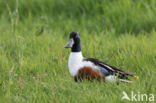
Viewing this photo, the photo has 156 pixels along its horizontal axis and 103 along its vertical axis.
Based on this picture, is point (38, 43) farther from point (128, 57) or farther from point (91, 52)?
point (128, 57)

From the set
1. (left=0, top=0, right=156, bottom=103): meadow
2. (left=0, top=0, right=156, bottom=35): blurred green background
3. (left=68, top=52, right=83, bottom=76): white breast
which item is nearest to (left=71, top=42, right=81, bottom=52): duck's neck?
(left=68, top=52, right=83, bottom=76): white breast

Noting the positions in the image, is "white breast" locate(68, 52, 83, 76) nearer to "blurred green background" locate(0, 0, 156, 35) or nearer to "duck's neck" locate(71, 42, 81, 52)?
"duck's neck" locate(71, 42, 81, 52)

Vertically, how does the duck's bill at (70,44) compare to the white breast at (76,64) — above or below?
above

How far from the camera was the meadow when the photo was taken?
13.6 feet

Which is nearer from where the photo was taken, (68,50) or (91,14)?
(68,50)

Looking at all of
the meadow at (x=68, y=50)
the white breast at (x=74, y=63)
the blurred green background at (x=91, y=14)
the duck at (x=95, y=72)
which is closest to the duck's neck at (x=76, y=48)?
the white breast at (x=74, y=63)

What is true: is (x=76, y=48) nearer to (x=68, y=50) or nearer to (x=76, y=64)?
(x=76, y=64)

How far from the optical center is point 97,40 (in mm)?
5977

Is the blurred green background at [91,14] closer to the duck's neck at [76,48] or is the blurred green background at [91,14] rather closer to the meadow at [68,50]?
the meadow at [68,50]

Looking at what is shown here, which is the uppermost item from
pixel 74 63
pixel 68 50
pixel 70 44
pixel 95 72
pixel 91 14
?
pixel 91 14

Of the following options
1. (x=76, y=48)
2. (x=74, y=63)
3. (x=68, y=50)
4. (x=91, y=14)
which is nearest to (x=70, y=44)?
(x=76, y=48)

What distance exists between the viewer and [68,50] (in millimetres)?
5586

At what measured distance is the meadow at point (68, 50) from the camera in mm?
4137

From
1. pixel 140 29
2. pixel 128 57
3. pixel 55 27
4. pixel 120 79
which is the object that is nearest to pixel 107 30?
pixel 140 29
